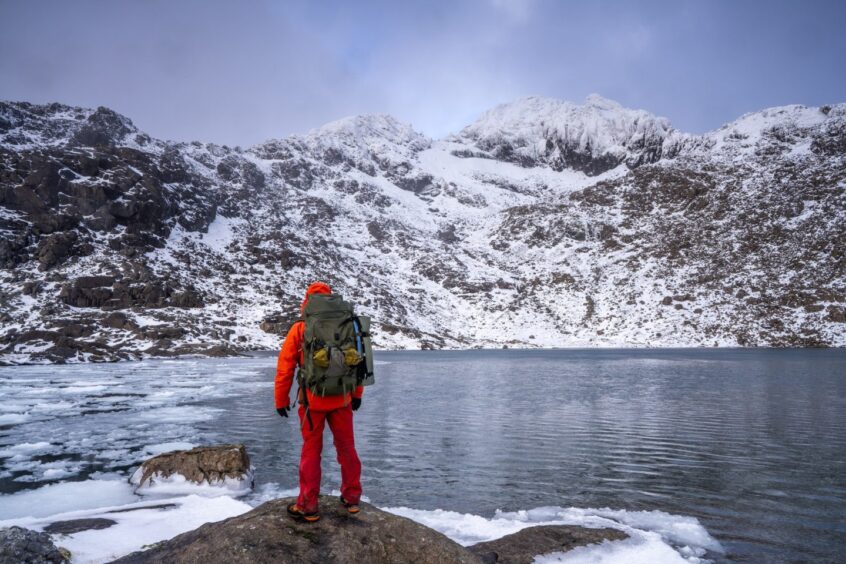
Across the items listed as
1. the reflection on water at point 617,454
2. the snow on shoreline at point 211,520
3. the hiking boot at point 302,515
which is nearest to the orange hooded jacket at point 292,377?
the hiking boot at point 302,515

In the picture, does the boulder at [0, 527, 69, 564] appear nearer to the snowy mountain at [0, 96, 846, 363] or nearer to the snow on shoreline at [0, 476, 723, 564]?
the snow on shoreline at [0, 476, 723, 564]

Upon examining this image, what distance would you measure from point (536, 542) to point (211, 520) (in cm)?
551

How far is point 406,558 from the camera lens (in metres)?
6.05

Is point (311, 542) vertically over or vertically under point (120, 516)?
over

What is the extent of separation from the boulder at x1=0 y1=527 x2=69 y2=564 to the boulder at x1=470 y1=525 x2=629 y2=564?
5280 mm

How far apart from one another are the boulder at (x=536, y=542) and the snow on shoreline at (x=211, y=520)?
19cm

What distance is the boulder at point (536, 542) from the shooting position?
728 cm

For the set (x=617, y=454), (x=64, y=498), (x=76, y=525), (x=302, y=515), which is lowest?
(x=64, y=498)

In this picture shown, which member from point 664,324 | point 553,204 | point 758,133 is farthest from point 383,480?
point 758,133

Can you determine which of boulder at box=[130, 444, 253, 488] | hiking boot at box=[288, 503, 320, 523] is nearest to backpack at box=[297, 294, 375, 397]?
hiking boot at box=[288, 503, 320, 523]

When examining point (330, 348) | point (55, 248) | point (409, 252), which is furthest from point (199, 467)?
point (409, 252)

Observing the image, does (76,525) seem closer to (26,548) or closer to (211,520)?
(211,520)

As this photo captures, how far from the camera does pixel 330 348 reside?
20.9 feet

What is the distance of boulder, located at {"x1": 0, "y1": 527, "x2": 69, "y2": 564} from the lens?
5441mm
